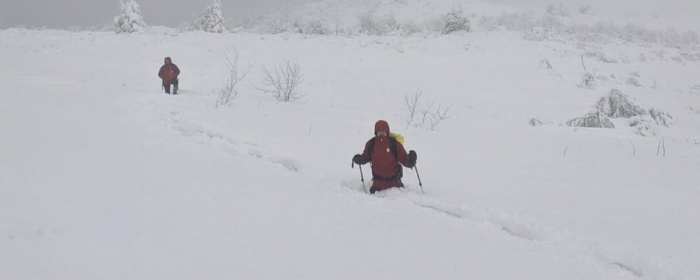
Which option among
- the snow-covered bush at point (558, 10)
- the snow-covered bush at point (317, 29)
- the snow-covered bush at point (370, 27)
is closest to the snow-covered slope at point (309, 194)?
the snow-covered bush at point (317, 29)

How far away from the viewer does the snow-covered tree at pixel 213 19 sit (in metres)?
31.8

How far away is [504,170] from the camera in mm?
6797

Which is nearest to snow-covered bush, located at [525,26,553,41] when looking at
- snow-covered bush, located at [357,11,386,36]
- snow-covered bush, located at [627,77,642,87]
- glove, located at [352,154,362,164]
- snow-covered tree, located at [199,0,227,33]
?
snow-covered bush, located at [627,77,642,87]

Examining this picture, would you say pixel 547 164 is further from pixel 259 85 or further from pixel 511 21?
pixel 511 21

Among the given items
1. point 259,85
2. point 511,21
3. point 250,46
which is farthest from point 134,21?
point 511,21

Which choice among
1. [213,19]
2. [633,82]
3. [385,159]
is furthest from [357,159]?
[213,19]

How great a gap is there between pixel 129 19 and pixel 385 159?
91.7 ft

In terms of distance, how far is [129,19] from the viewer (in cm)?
2903

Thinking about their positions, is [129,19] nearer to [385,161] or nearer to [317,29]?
[317,29]

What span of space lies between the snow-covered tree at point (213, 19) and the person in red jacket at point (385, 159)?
2801 cm

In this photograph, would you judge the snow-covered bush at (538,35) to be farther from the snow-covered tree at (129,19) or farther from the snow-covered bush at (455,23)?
the snow-covered tree at (129,19)

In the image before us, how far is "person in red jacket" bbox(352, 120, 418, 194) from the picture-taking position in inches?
228

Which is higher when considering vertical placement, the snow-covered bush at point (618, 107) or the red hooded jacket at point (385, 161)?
the snow-covered bush at point (618, 107)

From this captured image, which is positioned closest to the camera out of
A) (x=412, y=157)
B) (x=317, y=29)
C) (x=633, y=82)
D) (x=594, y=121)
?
(x=412, y=157)
